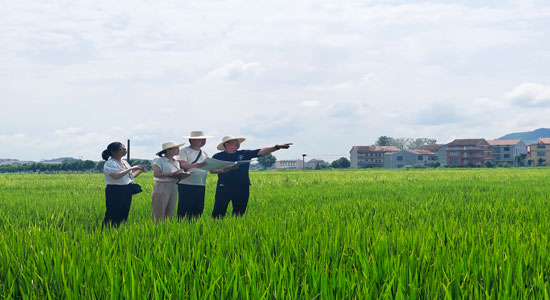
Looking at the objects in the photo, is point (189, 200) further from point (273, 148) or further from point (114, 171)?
point (273, 148)

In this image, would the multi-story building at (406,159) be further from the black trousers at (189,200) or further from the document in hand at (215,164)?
the document in hand at (215,164)

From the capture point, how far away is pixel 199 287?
2691 millimetres

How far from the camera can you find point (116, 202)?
19.4 ft

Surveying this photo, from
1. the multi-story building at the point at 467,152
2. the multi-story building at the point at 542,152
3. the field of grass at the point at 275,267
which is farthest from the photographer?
the multi-story building at the point at 542,152

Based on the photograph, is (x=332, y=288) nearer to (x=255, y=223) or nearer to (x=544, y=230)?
(x=255, y=223)

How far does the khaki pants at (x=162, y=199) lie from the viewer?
6324 mm

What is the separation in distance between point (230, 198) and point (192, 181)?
0.59 metres

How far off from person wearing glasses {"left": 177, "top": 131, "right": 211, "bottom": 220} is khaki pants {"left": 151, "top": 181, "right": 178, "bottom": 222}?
0.17m

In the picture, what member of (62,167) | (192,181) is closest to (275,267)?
(192,181)

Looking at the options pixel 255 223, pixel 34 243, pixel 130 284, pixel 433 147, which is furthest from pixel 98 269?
pixel 433 147

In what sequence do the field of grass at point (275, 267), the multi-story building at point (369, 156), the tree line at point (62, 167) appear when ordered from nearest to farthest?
the field of grass at point (275, 267)
the tree line at point (62, 167)
the multi-story building at point (369, 156)

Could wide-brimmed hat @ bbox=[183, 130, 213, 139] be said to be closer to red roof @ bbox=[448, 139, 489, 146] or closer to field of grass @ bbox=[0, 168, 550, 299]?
field of grass @ bbox=[0, 168, 550, 299]

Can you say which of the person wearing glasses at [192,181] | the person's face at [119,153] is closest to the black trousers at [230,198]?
the person wearing glasses at [192,181]

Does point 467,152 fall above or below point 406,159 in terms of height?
above
